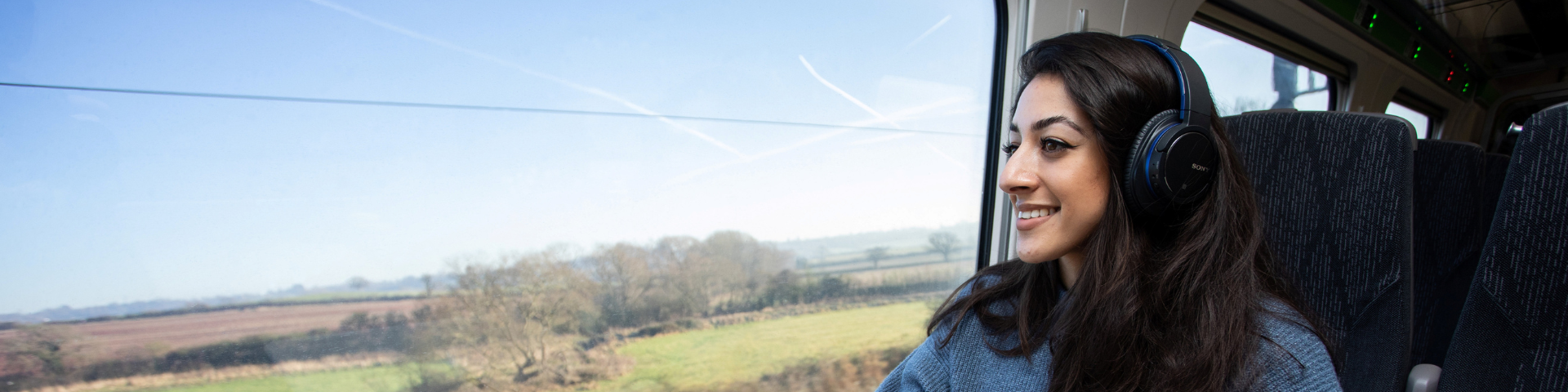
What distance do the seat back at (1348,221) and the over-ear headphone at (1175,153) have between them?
19.9 inches

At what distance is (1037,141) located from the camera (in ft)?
3.08

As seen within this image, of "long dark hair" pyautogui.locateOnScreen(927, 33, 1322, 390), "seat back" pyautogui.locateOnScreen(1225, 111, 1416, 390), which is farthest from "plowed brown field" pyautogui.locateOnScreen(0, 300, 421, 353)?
"seat back" pyautogui.locateOnScreen(1225, 111, 1416, 390)

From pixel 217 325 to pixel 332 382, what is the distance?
0.25 m

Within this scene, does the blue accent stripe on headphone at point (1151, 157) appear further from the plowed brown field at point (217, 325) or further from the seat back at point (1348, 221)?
the plowed brown field at point (217, 325)

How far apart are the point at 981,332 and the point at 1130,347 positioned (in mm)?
235

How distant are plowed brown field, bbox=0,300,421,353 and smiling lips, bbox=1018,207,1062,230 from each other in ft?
4.50

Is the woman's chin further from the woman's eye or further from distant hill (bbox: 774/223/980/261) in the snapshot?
distant hill (bbox: 774/223/980/261)

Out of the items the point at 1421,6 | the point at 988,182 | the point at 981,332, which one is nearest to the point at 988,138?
the point at 988,182

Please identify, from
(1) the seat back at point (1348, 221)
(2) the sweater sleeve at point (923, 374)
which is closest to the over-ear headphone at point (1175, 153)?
(2) the sweater sleeve at point (923, 374)

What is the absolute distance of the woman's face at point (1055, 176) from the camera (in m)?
0.91

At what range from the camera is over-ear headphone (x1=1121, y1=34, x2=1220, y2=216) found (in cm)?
86

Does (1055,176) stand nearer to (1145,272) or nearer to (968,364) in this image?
(1145,272)

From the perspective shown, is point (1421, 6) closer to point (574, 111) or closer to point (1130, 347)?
point (1130, 347)

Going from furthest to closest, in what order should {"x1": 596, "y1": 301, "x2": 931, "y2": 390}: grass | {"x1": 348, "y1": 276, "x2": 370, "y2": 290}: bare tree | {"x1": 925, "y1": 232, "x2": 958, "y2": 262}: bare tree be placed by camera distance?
{"x1": 925, "y1": 232, "x2": 958, "y2": 262}: bare tree → {"x1": 596, "y1": 301, "x2": 931, "y2": 390}: grass → {"x1": 348, "y1": 276, "x2": 370, "y2": 290}: bare tree
